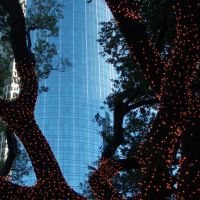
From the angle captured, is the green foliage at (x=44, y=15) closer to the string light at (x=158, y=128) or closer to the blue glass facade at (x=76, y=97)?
the string light at (x=158, y=128)

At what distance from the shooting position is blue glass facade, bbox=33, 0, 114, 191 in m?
79.5

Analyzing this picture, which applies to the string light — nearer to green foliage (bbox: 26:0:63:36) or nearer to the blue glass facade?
green foliage (bbox: 26:0:63:36)

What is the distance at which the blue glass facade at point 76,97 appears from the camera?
3130 inches

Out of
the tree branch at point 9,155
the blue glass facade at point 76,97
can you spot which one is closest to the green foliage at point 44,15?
the tree branch at point 9,155

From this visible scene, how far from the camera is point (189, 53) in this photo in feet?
16.8

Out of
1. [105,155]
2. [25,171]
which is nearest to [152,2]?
[105,155]

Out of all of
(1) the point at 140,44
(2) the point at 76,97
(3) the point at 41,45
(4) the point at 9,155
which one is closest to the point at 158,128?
(1) the point at 140,44

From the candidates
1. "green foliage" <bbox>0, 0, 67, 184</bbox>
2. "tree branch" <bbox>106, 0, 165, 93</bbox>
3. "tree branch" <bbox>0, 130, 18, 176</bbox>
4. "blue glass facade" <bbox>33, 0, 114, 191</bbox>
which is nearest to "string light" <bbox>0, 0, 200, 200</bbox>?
"tree branch" <bbox>106, 0, 165, 93</bbox>

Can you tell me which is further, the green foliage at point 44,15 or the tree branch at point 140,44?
the green foliage at point 44,15

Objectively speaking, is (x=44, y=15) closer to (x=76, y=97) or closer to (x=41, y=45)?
(x=41, y=45)

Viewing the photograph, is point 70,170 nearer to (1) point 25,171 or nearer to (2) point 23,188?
(1) point 25,171

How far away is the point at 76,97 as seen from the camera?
8769cm

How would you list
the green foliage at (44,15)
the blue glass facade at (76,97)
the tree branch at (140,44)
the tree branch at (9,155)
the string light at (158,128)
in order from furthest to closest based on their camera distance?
the blue glass facade at (76,97), the green foliage at (44,15), the tree branch at (9,155), the tree branch at (140,44), the string light at (158,128)

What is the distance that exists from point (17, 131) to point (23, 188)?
854 mm
